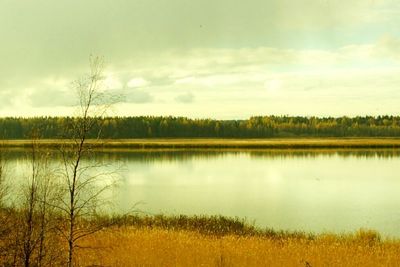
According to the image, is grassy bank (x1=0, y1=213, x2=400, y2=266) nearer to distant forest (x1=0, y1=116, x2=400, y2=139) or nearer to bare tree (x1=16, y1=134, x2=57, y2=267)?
bare tree (x1=16, y1=134, x2=57, y2=267)

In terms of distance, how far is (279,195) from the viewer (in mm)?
33469

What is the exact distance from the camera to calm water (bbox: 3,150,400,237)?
79.1 ft

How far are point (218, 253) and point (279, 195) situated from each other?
20779 mm

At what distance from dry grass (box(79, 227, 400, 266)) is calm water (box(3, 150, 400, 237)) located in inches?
70.2

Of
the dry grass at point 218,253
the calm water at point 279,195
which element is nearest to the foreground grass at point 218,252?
the dry grass at point 218,253

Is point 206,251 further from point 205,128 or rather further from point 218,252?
point 205,128

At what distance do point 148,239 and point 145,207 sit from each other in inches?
506

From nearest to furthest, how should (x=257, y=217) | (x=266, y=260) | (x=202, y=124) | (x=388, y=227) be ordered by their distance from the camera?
(x=266, y=260)
(x=388, y=227)
(x=257, y=217)
(x=202, y=124)

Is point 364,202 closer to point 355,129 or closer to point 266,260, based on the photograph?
point 266,260

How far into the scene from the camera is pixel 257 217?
79.7 feet

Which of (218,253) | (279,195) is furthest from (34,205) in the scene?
(279,195)

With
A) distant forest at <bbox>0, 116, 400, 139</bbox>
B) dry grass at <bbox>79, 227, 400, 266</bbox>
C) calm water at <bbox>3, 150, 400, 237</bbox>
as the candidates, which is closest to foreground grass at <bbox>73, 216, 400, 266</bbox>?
dry grass at <bbox>79, 227, 400, 266</bbox>

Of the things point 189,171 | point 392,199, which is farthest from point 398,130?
point 392,199

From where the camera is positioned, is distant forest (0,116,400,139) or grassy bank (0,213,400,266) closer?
grassy bank (0,213,400,266)
